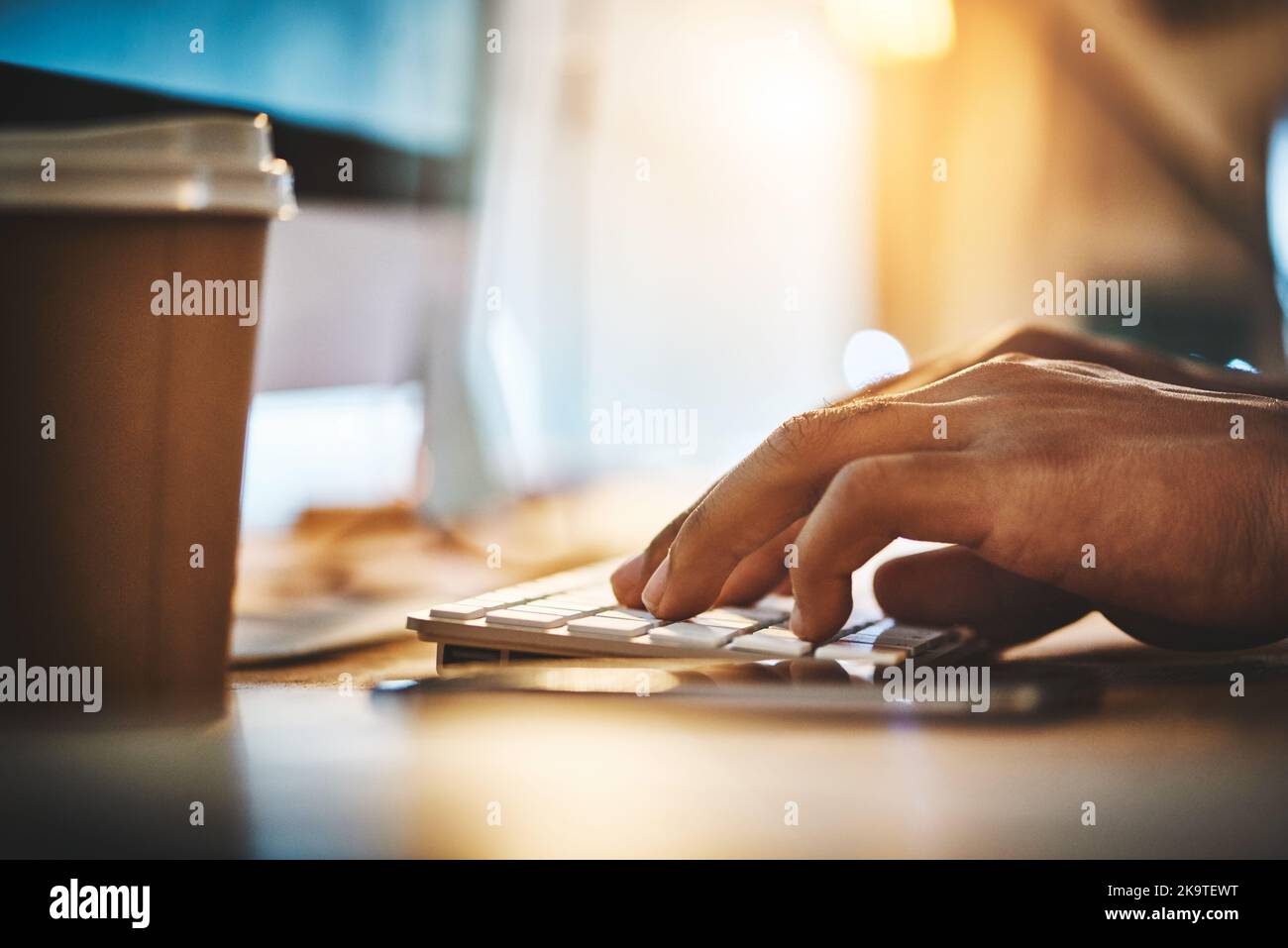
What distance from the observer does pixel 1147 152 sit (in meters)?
1.93

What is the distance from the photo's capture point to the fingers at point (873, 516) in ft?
1.59

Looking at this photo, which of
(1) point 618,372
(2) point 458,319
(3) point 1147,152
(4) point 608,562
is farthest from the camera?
(3) point 1147,152

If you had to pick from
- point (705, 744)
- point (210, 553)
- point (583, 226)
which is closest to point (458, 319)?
point (583, 226)

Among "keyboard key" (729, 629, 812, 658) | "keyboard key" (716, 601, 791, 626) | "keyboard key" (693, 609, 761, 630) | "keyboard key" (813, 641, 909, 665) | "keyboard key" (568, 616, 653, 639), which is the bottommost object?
"keyboard key" (813, 641, 909, 665)

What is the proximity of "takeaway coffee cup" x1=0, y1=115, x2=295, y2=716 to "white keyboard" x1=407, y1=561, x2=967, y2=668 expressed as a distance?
0.36 feet

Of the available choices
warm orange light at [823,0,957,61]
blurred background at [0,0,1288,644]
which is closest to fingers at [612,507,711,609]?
blurred background at [0,0,1288,644]

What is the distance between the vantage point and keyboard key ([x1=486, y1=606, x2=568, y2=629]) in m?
0.49

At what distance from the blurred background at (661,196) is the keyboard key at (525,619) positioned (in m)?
0.42

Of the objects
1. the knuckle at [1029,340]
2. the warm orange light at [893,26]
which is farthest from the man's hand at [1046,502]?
the warm orange light at [893,26]

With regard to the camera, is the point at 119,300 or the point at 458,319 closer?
the point at 119,300

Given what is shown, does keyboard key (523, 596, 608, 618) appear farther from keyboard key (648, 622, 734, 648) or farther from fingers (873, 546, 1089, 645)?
fingers (873, 546, 1089, 645)

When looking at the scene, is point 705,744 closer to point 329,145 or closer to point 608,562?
point 608,562

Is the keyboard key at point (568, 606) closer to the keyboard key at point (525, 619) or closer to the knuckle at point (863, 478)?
the keyboard key at point (525, 619)

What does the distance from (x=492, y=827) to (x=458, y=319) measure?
99 centimetres
